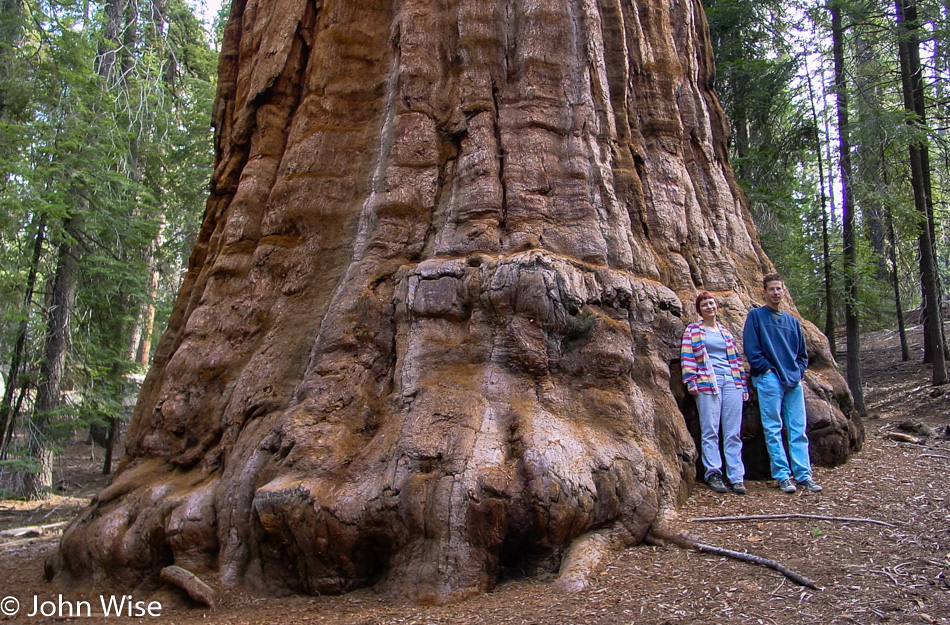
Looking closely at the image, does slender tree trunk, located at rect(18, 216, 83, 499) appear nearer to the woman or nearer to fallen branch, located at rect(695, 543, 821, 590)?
the woman

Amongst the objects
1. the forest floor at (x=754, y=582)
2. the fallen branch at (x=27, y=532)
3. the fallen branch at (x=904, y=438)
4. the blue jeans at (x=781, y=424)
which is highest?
the blue jeans at (x=781, y=424)

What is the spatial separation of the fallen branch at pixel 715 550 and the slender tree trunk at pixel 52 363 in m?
11.0

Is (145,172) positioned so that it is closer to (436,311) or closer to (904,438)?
(436,311)

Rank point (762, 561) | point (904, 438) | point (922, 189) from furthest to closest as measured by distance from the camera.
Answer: point (922, 189) < point (904, 438) < point (762, 561)

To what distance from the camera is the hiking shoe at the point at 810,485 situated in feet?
17.3

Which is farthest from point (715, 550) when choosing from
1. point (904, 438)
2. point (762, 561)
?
point (904, 438)

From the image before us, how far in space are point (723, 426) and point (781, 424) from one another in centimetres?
54

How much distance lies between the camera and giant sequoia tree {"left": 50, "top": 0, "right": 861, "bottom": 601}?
14.4 feet

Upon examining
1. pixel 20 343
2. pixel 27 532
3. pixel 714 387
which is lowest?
pixel 27 532

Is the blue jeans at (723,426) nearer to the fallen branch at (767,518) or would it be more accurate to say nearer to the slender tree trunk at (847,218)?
the fallen branch at (767,518)

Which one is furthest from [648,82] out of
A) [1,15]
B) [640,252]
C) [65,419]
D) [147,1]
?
[65,419]

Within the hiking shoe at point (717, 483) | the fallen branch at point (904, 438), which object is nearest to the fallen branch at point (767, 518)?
the hiking shoe at point (717, 483)

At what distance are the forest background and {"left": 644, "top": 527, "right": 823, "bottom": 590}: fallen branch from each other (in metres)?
9.45

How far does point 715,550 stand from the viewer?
418 cm
